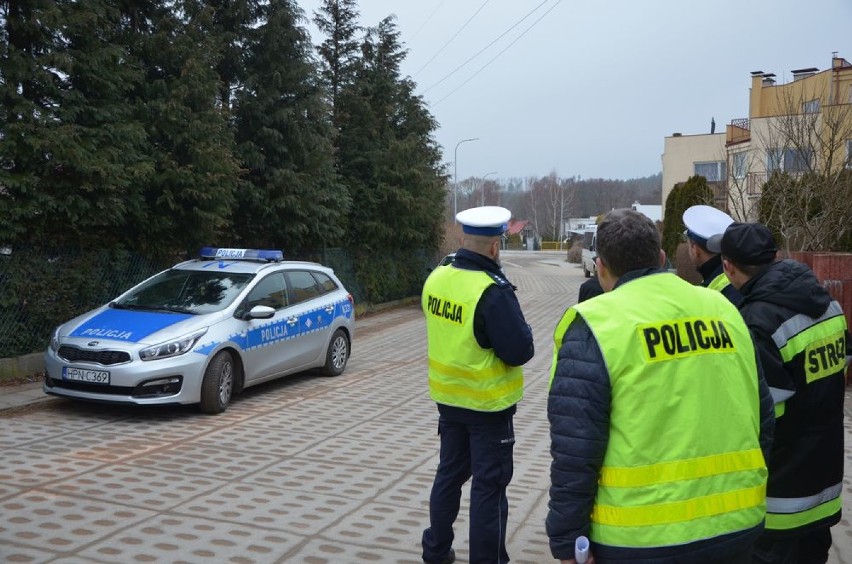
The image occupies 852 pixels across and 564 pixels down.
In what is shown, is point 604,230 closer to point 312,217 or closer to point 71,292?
point 71,292

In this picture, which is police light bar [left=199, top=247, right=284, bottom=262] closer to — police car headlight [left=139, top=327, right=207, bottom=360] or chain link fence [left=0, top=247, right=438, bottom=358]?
chain link fence [left=0, top=247, right=438, bottom=358]

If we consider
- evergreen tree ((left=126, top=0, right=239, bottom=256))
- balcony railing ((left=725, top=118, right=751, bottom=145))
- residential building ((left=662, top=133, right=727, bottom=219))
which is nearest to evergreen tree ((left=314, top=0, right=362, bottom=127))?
evergreen tree ((left=126, top=0, right=239, bottom=256))

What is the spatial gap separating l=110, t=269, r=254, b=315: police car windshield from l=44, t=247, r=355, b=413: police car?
0.01 m

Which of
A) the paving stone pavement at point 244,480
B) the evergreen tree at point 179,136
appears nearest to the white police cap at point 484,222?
the paving stone pavement at point 244,480

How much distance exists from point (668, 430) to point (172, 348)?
22.7 ft

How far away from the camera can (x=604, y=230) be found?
2.83m

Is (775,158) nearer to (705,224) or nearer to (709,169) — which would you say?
(705,224)

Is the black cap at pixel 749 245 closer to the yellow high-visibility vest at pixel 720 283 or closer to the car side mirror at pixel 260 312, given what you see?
the yellow high-visibility vest at pixel 720 283

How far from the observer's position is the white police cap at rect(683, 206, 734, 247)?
433 centimetres

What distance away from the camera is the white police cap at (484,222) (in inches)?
178

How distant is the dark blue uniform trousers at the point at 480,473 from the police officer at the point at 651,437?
5.70ft

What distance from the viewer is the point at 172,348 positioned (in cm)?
858

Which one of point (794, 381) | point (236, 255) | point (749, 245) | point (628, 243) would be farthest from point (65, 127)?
point (794, 381)

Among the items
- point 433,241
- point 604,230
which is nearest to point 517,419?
point 604,230
